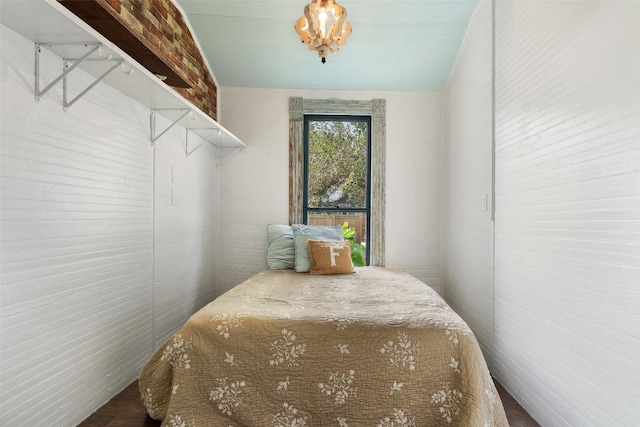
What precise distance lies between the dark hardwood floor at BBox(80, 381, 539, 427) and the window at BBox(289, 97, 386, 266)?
1756mm

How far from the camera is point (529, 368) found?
78.4 inches

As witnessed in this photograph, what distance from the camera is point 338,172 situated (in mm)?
3672

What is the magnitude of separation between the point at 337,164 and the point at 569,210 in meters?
2.25

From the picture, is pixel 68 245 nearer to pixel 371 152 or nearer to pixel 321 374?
pixel 321 374

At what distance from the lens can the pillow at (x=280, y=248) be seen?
10.5ft

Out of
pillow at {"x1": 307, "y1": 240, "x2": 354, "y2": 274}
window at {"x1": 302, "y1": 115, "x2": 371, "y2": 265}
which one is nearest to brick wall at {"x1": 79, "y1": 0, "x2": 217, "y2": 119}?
window at {"x1": 302, "y1": 115, "x2": 371, "y2": 265}

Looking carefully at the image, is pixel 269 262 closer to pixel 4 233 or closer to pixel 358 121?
pixel 358 121

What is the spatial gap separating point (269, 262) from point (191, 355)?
1.57m

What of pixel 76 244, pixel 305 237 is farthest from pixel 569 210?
pixel 76 244

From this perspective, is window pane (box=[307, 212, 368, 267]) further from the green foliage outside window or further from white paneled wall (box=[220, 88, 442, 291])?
white paneled wall (box=[220, 88, 442, 291])

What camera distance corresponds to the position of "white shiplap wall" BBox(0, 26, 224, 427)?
1392 mm

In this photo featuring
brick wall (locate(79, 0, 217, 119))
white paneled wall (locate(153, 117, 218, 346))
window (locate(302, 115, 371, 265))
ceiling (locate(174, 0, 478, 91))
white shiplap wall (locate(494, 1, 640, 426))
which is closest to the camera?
white shiplap wall (locate(494, 1, 640, 426))

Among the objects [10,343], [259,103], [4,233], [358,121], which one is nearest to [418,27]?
[358,121]

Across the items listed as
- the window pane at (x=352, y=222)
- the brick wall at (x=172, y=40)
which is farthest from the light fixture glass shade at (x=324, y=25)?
the window pane at (x=352, y=222)
